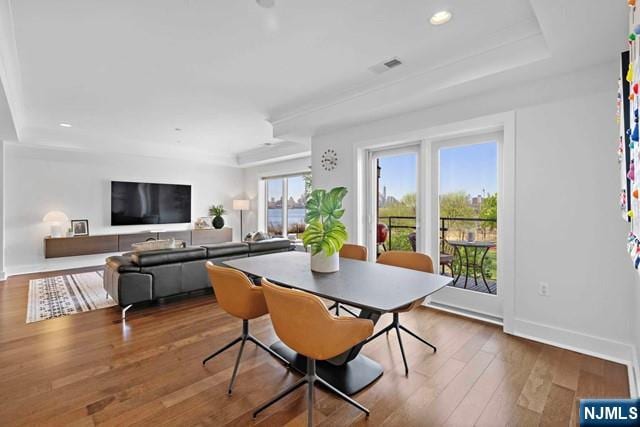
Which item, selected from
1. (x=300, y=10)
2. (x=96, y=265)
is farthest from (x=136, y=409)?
(x=96, y=265)

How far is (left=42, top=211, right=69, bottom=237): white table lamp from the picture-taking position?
5.71 metres

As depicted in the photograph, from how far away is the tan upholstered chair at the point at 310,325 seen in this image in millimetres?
1537

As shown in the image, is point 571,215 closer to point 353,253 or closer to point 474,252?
point 474,252

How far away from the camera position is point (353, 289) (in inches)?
72.0

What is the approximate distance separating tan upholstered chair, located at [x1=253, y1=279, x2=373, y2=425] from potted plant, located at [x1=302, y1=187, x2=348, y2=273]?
2.22ft

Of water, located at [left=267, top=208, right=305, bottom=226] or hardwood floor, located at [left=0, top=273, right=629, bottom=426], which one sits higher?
water, located at [left=267, top=208, right=305, bottom=226]

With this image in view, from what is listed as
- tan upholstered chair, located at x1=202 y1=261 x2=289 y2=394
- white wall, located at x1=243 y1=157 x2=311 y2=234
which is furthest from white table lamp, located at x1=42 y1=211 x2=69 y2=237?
tan upholstered chair, located at x1=202 y1=261 x2=289 y2=394

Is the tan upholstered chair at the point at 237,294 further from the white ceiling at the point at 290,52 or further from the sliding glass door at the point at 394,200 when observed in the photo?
the sliding glass door at the point at 394,200

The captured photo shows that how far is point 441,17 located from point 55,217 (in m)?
7.03

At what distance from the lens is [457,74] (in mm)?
2824

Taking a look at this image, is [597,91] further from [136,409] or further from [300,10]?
[136,409]

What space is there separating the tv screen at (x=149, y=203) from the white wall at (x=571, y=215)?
672 centimetres

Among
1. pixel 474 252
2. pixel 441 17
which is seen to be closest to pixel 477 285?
pixel 474 252

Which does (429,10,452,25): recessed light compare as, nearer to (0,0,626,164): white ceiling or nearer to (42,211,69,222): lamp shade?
(0,0,626,164): white ceiling
